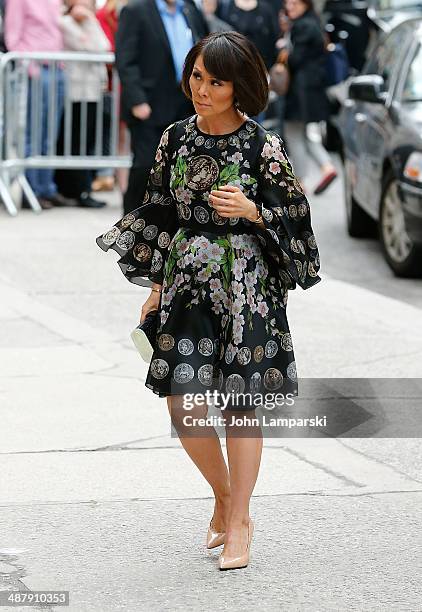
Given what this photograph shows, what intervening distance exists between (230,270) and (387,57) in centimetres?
761

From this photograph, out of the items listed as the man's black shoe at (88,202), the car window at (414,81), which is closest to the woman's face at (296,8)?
the man's black shoe at (88,202)

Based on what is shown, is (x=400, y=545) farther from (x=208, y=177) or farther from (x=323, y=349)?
(x=323, y=349)

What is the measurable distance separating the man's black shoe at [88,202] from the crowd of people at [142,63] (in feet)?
0.04

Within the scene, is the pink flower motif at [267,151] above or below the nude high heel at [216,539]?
above

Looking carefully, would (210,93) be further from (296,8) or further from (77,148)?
(296,8)

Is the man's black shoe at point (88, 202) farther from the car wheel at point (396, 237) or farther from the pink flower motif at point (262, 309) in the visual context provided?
the pink flower motif at point (262, 309)

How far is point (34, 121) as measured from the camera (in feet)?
42.7

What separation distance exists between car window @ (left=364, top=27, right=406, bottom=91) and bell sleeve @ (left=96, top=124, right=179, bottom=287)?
6786mm

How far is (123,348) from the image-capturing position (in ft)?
25.1

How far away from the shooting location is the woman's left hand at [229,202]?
425 centimetres

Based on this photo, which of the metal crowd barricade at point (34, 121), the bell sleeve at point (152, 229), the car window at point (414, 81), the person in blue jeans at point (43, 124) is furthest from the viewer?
the person in blue jeans at point (43, 124)

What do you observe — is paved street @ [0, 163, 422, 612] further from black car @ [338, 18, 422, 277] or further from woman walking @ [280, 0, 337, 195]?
woman walking @ [280, 0, 337, 195]

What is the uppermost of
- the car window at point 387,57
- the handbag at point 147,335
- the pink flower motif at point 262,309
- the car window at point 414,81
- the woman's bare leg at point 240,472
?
the pink flower motif at point 262,309

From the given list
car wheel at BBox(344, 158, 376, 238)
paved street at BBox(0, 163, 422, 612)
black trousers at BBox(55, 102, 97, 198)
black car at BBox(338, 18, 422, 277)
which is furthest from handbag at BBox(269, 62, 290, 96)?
paved street at BBox(0, 163, 422, 612)
